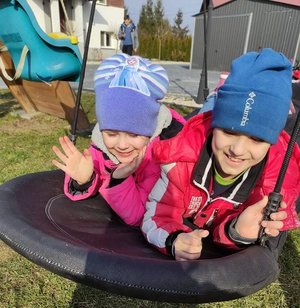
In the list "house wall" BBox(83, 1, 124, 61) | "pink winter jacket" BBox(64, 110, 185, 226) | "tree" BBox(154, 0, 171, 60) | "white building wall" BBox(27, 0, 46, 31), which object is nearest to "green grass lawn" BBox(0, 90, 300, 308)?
"pink winter jacket" BBox(64, 110, 185, 226)

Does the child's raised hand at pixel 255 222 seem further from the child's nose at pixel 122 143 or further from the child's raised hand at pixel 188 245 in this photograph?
the child's nose at pixel 122 143

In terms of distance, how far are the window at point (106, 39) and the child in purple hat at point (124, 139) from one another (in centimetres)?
1511

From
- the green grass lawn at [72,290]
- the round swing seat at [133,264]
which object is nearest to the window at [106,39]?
the green grass lawn at [72,290]

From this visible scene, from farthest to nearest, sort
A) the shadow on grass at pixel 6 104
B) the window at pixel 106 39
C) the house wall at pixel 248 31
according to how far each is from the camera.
A: 1. the window at pixel 106 39
2. the house wall at pixel 248 31
3. the shadow on grass at pixel 6 104

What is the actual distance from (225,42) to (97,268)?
11813mm

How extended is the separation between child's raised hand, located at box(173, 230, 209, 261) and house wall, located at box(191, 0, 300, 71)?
353 inches

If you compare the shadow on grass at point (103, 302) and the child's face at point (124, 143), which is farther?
the shadow on grass at point (103, 302)

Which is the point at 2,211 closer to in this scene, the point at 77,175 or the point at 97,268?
the point at 77,175

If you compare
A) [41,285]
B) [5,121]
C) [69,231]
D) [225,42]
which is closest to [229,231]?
[69,231]

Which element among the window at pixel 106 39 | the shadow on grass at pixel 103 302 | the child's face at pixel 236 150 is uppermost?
the child's face at pixel 236 150

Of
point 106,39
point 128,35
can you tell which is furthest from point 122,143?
point 106,39

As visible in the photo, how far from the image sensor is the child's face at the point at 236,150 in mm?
853

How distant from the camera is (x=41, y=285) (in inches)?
57.5

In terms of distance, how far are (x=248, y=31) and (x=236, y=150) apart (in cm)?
1109
